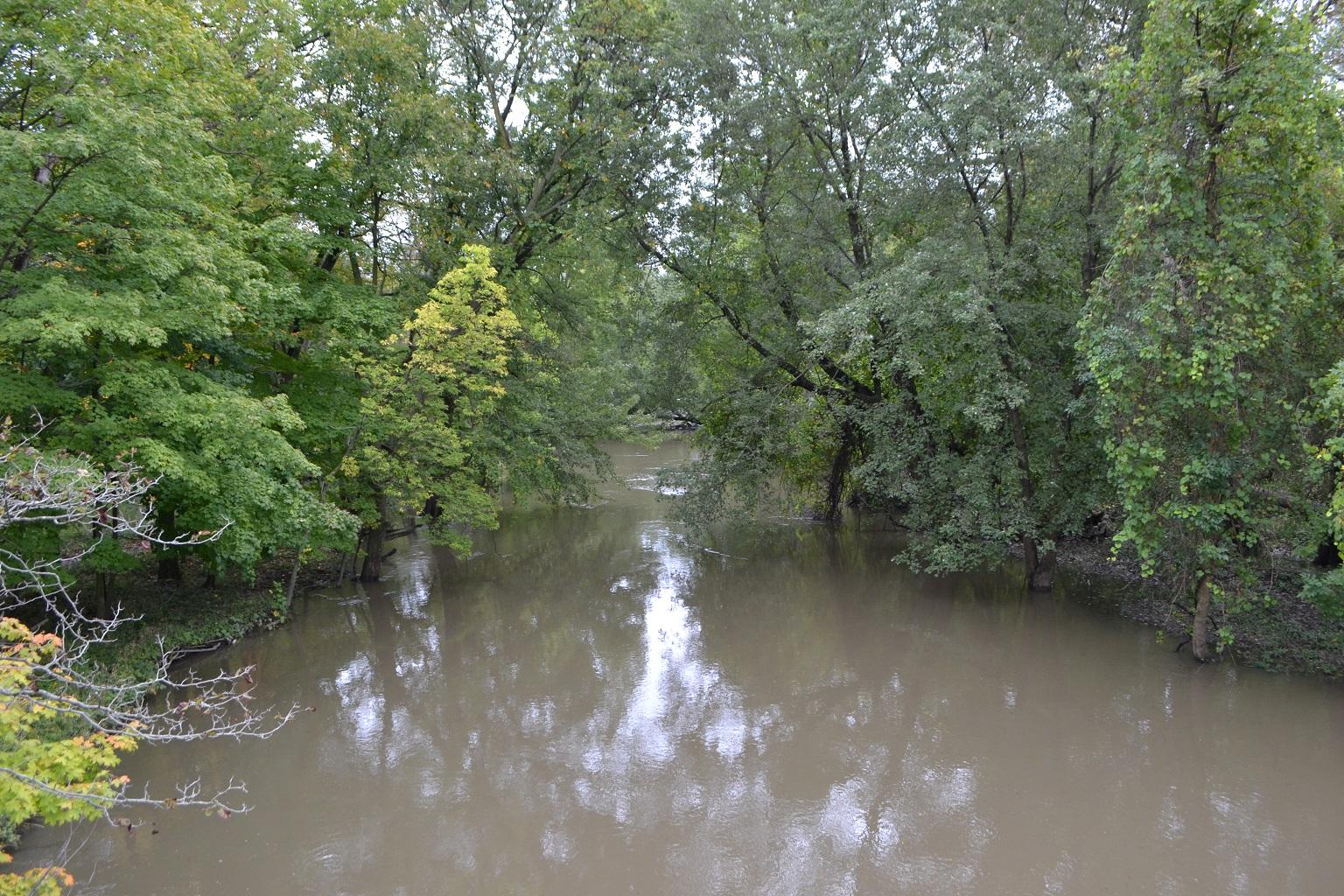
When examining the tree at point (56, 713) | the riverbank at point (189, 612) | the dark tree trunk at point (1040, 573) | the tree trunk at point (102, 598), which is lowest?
the riverbank at point (189, 612)

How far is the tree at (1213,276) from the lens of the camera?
8086 mm

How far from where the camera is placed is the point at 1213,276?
835cm

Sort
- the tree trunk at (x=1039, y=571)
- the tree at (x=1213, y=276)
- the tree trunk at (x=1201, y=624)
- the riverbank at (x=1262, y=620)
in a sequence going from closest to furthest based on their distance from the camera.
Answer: the tree at (x=1213, y=276)
the riverbank at (x=1262, y=620)
the tree trunk at (x=1201, y=624)
the tree trunk at (x=1039, y=571)

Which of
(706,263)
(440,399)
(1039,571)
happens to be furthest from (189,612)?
(1039,571)

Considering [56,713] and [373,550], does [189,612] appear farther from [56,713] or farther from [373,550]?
[56,713]

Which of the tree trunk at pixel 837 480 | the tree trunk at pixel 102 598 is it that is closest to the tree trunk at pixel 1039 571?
the tree trunk at pixel 837 480

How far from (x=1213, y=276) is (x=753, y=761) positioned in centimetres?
684

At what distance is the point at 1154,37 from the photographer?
8.46 metres

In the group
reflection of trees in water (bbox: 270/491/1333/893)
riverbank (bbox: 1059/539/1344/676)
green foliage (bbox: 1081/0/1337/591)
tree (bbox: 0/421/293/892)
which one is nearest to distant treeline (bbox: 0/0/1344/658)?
green foliage (bbox: 1081/0/1337/591)

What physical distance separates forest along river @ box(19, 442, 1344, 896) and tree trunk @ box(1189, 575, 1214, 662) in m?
0.25

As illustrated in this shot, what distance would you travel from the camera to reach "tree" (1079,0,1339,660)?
318 inches

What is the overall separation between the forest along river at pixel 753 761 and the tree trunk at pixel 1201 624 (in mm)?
248

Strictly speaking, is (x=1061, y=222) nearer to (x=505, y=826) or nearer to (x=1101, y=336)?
(x=1101, y=336)

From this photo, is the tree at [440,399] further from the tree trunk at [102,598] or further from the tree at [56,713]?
the tree at [56,713]
